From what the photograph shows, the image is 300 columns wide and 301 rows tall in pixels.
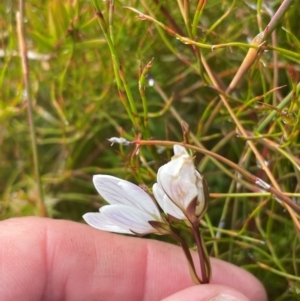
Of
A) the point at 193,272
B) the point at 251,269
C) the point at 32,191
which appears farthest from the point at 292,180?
the point at 32,191

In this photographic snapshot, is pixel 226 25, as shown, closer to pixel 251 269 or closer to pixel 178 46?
pixel 178 46

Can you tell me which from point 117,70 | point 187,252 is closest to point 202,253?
point 187,252

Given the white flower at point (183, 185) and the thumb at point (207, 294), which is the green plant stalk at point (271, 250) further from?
the white flower at point (183, 185)

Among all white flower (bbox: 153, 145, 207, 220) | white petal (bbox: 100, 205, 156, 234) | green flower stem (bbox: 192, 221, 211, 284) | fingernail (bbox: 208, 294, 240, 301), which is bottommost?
fingernail (bbox: 208, 294, 240, 301)

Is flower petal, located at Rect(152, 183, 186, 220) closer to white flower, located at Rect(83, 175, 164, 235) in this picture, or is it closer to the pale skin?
white flower, located at Rect(83, 175, 164, 235)

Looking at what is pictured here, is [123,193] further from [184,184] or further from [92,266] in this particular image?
[92,266]

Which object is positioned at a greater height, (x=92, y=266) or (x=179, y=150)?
(x=179, y=150)

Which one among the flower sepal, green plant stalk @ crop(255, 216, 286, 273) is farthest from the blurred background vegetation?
the flower sepal

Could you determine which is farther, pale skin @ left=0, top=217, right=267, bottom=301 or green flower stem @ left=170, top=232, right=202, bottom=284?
pale skin @ left=0, top=217, right=267, bottom=301
